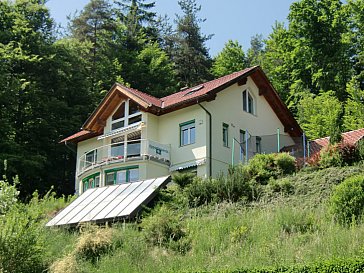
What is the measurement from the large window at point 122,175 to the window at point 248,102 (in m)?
7.42

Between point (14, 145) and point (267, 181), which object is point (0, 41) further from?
point (267, 181)

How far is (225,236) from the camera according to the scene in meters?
17.4

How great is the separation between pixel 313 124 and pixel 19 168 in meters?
18.8

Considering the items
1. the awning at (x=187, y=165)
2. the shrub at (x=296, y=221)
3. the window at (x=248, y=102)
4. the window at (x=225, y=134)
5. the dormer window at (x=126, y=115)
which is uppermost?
the window at (x=248, y=102)

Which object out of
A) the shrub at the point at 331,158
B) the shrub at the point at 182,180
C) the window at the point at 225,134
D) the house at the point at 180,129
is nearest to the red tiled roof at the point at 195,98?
the house at the point at 180,129

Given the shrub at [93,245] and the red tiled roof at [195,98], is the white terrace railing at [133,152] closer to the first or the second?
the red tiled roof at [195,98]

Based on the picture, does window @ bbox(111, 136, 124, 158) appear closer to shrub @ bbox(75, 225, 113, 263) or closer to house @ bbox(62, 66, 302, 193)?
house @ bbox(62, 66, 302, 193)

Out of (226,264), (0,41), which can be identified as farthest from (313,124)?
(226,264)

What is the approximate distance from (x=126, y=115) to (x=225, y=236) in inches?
710

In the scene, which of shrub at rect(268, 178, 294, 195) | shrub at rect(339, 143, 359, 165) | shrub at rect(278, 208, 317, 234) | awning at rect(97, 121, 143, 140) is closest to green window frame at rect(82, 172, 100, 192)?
awning at rect(97, 121, 143, 140)

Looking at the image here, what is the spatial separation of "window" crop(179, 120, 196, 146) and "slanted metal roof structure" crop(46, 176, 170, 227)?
6919mm

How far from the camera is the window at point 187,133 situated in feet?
104

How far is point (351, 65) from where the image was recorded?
43250 millimetres

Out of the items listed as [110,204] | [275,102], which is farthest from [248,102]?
[110,204]
